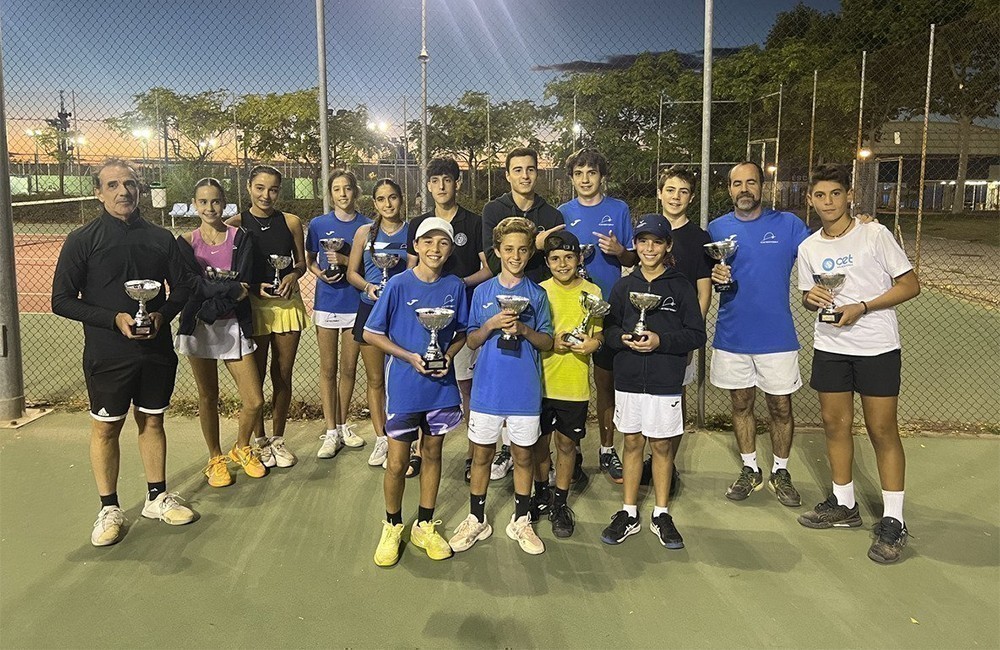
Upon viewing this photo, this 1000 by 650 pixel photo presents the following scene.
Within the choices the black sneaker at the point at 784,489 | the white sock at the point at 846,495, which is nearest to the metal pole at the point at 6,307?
the black sneaker at the point at 784,489

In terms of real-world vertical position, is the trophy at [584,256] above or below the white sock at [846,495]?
above

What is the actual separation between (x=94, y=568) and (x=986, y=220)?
35818 mm

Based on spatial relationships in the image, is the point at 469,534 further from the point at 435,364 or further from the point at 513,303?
the point at 513,303

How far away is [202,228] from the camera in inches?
166

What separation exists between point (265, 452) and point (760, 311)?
3.30 m

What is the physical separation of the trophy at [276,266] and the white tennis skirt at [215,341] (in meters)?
0.31

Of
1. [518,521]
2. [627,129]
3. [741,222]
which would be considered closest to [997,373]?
[741,222]

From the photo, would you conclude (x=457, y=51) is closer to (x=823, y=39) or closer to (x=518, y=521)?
(x=518, y=521)

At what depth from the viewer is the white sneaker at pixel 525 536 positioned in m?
3.55

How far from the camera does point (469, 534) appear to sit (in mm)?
3607

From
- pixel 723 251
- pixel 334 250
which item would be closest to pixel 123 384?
pixel 334 250

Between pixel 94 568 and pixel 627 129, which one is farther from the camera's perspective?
pixel 627 129

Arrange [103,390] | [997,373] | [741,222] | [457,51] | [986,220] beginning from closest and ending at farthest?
1. [103,390]
2. [741,222]
3. [457,51]
4. [997,373]
5. [986,220]

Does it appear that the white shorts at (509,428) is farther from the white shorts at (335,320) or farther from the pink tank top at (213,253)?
the pink tank top at (213,253)
